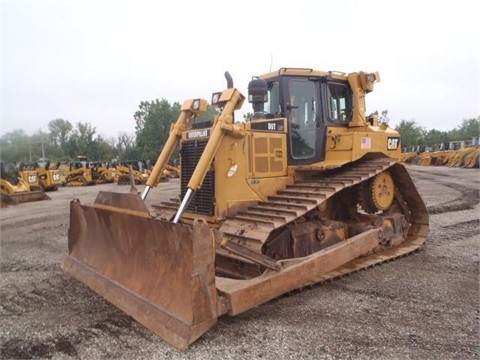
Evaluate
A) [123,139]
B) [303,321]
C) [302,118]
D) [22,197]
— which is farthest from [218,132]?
[123,139]

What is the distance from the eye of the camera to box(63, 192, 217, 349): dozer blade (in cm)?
376

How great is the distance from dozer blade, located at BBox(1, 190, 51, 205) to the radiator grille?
39.6 ft

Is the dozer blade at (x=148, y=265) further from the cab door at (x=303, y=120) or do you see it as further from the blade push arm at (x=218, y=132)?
the cab door at (x=303, y=120)

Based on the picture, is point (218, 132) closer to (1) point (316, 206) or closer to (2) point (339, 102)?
(1) point (316, 206)

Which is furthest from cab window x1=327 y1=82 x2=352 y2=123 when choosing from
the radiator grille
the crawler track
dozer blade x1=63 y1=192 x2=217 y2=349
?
dozer blade x1=63 y1=192 x2=217 y2=349

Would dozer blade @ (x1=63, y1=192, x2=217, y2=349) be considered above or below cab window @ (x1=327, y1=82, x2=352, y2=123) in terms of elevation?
below

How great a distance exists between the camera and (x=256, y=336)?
3.86m

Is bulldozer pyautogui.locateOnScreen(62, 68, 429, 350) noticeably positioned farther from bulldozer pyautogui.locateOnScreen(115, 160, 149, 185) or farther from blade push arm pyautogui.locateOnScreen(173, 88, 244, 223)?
bulldozer pyautogui.locateOnScreen(115, 160, 149, 185)

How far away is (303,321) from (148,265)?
1.67 m

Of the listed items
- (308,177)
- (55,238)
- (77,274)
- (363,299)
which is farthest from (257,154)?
(55,238)

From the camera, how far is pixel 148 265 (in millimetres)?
4441

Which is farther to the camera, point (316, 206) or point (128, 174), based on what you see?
point (128, 174)

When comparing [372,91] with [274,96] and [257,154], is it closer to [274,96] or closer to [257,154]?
[274,96]

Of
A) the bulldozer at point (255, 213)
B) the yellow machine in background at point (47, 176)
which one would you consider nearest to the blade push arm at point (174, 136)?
the bulldozer at point (255, 213)
